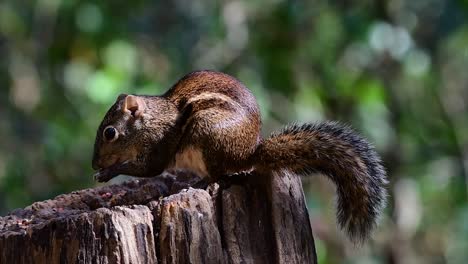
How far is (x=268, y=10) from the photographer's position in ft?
15.7

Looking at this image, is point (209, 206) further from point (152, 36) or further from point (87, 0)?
point (152, 36)

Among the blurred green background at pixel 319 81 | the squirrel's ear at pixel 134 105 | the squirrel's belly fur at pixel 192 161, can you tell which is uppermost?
the blurred green background at pixel 319 81

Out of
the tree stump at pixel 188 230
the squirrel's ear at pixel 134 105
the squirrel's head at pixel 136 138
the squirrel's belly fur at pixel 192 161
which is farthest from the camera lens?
the squirrel's ear at pixel 134 105

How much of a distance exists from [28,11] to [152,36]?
0.82m

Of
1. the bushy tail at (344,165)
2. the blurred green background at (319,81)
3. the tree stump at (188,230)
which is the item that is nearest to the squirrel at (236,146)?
the bushy tail at (344,165)

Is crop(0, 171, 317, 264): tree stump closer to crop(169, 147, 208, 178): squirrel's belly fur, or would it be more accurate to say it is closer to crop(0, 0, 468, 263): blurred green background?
crop(169, 147, 208, 178): squirrel's belly fur

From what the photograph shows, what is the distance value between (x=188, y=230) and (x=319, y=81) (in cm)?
288

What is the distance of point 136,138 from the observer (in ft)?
9.86

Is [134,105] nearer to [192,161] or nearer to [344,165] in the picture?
[192,161]

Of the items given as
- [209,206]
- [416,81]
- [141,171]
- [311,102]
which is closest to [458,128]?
[416,81]

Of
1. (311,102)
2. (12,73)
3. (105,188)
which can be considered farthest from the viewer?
(12,73)

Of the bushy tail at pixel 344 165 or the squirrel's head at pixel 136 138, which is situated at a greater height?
the squirrel's head at pixel 136 138

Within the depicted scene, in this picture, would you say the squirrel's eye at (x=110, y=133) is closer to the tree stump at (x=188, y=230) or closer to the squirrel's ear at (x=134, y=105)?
the squirrel's ear at (x=134, y=105)

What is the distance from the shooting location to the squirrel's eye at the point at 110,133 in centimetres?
304
